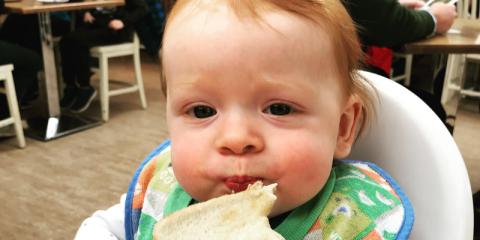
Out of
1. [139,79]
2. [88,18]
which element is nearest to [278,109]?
[139,79]

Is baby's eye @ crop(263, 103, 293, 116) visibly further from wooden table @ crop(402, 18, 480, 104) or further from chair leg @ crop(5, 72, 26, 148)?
chair leg @ crop(5, 72, 26, 148)

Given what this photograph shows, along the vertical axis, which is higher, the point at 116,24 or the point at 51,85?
the point at 116,24

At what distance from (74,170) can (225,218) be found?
2206mm

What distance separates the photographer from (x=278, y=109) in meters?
0.62

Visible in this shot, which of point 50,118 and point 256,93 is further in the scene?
point 50,118

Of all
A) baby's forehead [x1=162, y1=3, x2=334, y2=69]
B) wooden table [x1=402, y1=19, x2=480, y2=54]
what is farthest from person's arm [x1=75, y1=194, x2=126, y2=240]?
wooden table [x1=402, y1=19, x2=480, y2=54]

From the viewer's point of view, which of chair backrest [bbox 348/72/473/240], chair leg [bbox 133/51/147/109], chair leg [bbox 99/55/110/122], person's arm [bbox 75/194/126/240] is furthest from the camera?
chair leg [bbox 133/51/147/109]

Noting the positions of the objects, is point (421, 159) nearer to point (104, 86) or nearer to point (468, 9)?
point (468, 9)

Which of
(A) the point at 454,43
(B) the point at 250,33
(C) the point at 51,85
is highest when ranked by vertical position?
Result: (B) the point at 250,33

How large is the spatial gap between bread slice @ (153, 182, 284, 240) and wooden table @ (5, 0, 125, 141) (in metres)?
2.55

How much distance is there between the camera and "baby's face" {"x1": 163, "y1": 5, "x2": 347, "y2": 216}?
59 centimetres

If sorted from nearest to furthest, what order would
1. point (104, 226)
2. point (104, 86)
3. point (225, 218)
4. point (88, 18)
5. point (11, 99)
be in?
→ point (225, 218), point (104, 226), point (11, 99), point (104, 86), point (88, 18)

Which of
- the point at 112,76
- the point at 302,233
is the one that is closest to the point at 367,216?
the point at 302,233

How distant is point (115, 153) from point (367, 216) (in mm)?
2284
